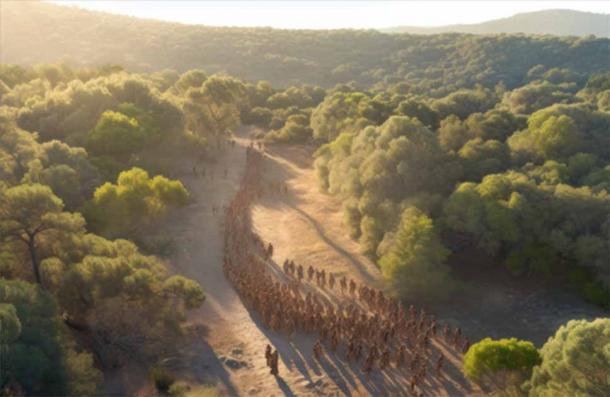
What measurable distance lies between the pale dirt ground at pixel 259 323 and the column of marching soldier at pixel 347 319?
45 centimetres

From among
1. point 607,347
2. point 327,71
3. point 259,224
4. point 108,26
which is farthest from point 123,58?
point 607,347

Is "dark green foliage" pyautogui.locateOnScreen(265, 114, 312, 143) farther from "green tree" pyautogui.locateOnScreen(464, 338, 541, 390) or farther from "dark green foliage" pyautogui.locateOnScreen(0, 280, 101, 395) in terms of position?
"dark green foliage" pyautogui.locateOnScreen(0, 280, 101, 395)

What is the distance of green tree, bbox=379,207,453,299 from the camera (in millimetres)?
22891

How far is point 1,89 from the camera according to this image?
138 ft

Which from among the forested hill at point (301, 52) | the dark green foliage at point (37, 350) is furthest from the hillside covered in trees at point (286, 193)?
the forested hill at point (301, 52)

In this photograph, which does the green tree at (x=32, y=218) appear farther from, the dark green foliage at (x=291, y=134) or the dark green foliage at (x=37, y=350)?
the dark green foliage at (x=291, y=134)

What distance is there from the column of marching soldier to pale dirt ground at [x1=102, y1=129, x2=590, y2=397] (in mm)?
452

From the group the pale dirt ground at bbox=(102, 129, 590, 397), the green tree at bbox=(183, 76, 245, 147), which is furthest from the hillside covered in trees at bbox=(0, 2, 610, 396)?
the pale dirt ground at bbox=(102, 129, 590, 397)

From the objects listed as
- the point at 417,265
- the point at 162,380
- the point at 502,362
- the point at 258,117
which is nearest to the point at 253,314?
the point at 162,380

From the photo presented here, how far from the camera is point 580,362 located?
13.4m

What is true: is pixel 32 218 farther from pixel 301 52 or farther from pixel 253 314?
pixel 301 52

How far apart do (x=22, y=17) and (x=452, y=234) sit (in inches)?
4460

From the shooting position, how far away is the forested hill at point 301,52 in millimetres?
91375

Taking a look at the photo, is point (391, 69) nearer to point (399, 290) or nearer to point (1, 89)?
point (1, 89)
